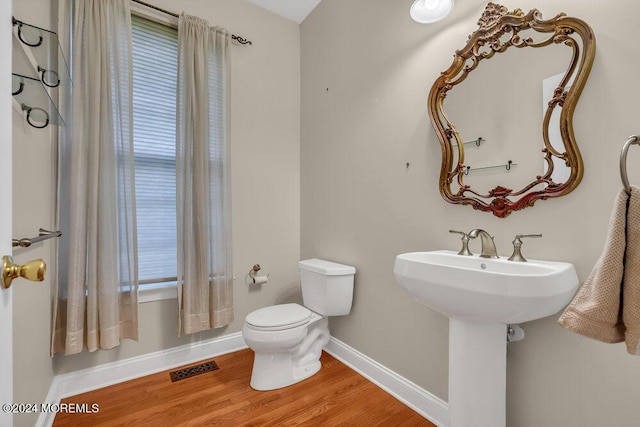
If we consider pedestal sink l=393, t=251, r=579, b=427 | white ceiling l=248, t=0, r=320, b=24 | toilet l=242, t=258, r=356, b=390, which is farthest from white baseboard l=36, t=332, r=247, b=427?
white ceiling l=248, t=0, r=320, b=24

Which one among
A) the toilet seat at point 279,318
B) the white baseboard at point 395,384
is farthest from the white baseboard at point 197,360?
the toilet seat at point 279,318

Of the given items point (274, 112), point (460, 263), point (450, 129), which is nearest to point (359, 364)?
point (460, 263)

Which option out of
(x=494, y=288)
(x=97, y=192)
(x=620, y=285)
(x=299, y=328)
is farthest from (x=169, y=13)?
(x=620, y=285)

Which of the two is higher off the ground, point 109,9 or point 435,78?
point 109,9

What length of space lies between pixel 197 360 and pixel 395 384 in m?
1.38

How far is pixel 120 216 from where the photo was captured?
5.86 feet

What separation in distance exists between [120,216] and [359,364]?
70.1 inches

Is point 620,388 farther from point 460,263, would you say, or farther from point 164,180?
point 164,180

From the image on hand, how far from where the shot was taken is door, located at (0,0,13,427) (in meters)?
0.55

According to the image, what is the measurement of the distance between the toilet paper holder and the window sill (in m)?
0.54

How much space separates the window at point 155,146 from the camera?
1.97 metres

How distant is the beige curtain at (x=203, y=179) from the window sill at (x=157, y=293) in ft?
0.40

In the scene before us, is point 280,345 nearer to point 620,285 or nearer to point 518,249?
point 518,249

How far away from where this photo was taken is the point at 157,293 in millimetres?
1995
